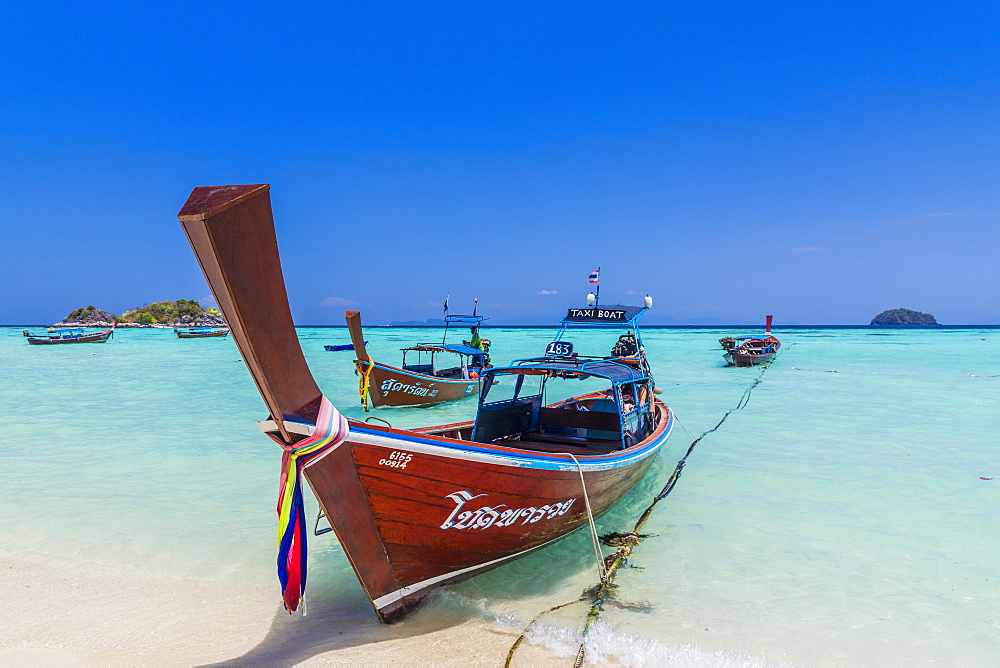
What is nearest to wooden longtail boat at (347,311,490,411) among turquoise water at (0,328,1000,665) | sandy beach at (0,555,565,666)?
turquoise water at (0,328,1000,665)

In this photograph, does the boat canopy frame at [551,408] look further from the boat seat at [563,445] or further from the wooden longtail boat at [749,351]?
the wooden longtail boat at [749,351]

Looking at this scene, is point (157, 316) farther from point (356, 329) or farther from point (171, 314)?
point (356, 329)

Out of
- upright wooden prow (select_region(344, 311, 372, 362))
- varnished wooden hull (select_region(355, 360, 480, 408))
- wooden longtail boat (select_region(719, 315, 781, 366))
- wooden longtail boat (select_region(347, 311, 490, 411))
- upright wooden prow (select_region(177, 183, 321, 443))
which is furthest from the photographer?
wooden longtail boat (select_region(719, 315, 781, 366))

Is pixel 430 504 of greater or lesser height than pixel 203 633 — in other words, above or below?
above

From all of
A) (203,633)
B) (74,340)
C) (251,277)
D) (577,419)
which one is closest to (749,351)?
(577,419)

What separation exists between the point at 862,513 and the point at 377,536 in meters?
7.50

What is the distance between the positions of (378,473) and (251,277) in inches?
74.8

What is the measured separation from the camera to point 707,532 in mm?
7215

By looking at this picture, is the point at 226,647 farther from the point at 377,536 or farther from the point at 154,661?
the point at 377,536

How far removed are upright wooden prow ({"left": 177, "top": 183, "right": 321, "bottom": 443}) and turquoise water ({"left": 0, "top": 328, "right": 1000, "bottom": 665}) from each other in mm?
2931

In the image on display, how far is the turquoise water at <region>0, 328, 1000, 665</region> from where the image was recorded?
4906 millimetres

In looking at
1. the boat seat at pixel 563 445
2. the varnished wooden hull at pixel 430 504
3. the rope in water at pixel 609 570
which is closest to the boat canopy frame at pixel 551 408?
the boat seat at pixel 563 445

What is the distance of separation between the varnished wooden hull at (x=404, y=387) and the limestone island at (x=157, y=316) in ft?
345

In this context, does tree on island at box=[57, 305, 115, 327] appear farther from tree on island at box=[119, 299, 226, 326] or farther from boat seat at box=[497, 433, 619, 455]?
boat seat at box=[497, 433, 619, 455]
